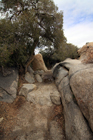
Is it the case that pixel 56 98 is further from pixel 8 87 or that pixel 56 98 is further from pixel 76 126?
pixel 8 87

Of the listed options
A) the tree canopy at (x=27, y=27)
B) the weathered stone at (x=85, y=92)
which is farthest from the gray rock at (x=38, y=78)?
the weathered stone at (x=85, y=92)

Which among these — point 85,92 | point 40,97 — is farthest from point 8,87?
point 85,92

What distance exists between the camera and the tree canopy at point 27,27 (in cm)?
800

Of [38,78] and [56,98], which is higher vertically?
[38,78]

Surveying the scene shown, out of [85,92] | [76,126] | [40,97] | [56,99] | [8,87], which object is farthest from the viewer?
[8,87]

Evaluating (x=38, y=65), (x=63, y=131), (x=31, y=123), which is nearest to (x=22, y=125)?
(x=31, y=123)

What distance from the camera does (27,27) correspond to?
8.69 meters

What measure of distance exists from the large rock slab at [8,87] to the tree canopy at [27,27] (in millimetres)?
1391

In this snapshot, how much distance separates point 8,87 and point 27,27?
5.67 m

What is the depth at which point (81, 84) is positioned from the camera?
4.86 m

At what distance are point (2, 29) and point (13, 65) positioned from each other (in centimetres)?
368

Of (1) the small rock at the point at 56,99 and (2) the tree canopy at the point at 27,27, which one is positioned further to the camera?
(2) the tree canopy at the point at 27,27

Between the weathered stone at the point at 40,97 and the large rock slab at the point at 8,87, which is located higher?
the large rock slab at the point at 8,87

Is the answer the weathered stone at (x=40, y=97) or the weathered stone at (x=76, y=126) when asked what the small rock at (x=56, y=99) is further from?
the weathered stone at (x=76, y=126)
